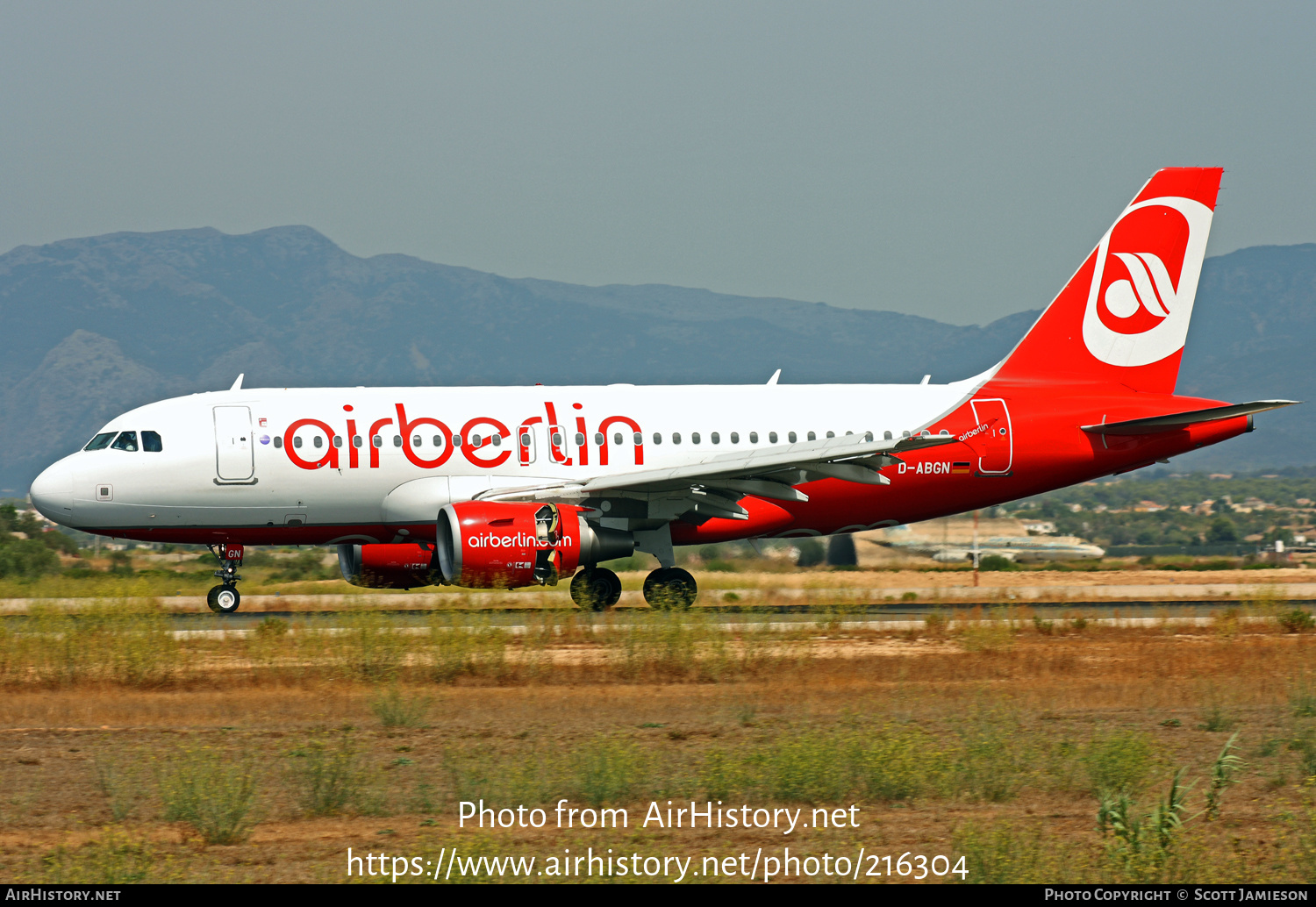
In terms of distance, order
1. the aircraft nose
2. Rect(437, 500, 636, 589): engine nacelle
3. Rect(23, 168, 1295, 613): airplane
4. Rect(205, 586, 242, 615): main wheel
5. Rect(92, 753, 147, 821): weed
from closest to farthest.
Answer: Rect(92, 753, 147, 821): weed, Rect(437, 500, 636, 589): engine nacelle, Rect(23, 168, 1295, 613): airplane, the aircraft nose, Rect(205, 586, 242, 615): main wheel

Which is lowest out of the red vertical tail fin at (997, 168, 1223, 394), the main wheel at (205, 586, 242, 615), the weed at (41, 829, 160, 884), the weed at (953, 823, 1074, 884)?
the weed at (953, 823, 1074, 884)

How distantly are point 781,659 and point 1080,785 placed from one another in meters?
6.45

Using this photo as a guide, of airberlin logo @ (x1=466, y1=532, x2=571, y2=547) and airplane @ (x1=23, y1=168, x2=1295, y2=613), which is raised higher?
airplane @ (x1=23, y1=168, x2=1295, y2=613)

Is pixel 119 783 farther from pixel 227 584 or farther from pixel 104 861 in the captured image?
pixel 227 584

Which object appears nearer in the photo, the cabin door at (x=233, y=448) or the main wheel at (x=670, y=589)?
the main wheel at (x=670, y=589)

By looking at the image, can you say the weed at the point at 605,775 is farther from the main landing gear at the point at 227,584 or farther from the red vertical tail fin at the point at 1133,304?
the red vertical tail fin at the point at 1133,304

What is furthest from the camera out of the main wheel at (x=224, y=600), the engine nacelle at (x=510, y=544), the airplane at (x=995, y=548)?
the airplane at (x=995, y=548)

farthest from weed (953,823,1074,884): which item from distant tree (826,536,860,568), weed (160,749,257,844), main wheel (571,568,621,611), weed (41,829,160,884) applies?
distant tree (826,536,860,568)

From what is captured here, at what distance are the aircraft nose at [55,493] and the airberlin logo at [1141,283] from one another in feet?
58.1

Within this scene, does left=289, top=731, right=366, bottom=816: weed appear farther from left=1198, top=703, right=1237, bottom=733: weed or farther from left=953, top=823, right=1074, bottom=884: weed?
left=1198, top=703, right=1237, bottom=733: weed

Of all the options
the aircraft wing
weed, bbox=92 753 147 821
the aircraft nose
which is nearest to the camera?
weed, bbox=92 753 147 821

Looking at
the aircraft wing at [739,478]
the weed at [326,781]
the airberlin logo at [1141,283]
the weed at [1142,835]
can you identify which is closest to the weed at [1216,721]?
the weed at [1142,835]

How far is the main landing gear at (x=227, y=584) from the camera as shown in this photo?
76.2 feet

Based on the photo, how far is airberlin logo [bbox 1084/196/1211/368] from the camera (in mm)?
26297
